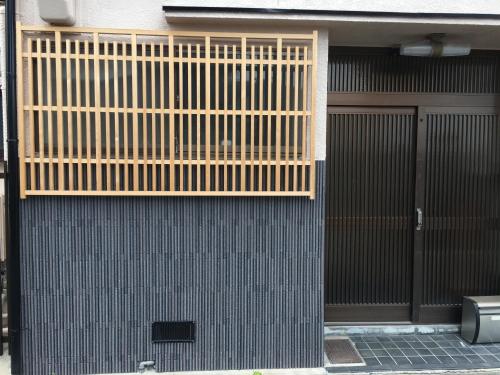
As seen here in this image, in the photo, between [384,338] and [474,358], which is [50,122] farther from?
[474,358]

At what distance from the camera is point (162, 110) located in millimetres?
4402

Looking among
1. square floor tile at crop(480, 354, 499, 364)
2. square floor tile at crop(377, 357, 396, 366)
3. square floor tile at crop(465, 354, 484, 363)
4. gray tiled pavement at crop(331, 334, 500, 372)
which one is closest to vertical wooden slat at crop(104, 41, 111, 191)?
gray tiled pavement at crop(331, 334, 500, 372)

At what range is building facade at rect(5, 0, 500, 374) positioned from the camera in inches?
172

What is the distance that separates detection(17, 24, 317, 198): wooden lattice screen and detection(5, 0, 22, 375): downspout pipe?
77 millimetres

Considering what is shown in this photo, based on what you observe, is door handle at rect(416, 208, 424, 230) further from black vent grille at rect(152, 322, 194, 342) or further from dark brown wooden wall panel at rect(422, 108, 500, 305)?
black vent grille at rect(152, 322, 194, 342)

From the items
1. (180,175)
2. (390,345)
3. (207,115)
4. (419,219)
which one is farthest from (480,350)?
(207,115)

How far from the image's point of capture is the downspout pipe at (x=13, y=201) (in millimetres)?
4258

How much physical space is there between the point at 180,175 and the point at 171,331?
1648mm

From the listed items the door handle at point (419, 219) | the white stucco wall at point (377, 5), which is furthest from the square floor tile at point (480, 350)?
the white stucco wall at point (377, 5)

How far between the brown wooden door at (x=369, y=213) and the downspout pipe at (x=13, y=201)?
3.49 m

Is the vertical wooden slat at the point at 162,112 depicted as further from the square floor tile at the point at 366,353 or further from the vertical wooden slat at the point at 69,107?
the square floor tile at the point at 366,353

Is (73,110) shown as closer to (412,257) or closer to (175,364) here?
(175,364)

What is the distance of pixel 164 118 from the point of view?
175 inches

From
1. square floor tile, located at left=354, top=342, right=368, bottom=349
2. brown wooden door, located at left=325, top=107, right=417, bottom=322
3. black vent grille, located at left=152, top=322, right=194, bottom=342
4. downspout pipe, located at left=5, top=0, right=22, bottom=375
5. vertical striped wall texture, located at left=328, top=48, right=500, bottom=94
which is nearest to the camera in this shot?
downspout pipe, located at left=5, top=0, right=22, bottom=375
